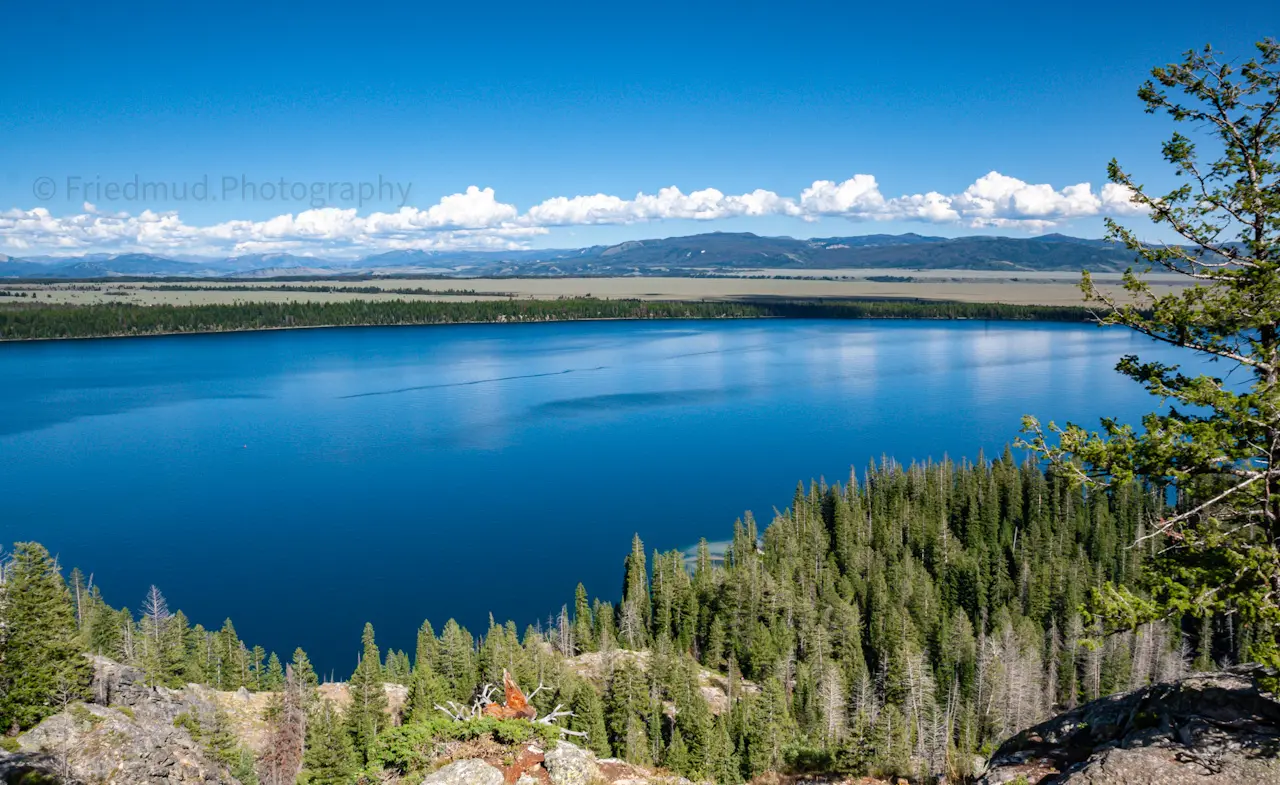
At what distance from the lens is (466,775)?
15633 millimetres

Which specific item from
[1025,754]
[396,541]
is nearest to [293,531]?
[396,541]

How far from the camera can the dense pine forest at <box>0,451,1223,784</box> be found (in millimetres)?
32312

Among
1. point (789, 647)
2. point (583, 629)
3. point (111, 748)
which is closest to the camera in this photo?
point (111, 748)

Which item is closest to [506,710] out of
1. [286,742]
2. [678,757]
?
[678,757]

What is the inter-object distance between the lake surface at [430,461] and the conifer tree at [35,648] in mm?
25383

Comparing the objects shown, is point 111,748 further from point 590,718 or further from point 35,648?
point 590,718

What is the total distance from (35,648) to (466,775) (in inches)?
740

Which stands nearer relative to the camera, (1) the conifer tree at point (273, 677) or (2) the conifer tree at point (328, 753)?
(2) the conifer tree at point (328, 753)

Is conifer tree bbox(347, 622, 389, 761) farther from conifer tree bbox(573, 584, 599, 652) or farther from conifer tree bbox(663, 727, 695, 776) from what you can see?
conifer tree bbox(573, 584, 599, 652)

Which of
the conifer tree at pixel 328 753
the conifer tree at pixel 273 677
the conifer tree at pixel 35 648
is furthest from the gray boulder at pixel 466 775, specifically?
the conifer tree at pixel 273 677

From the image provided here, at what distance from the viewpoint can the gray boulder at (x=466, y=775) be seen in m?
15.5

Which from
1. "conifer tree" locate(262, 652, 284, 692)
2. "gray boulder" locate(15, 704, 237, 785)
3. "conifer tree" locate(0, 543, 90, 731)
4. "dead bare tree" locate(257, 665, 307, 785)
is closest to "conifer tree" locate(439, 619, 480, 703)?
"dead bare tree" locate(257, 665, 307, 785)

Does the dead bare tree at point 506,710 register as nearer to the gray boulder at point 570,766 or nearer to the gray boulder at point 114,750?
the gray boulder at point 570,766

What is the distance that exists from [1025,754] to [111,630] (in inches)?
1883
